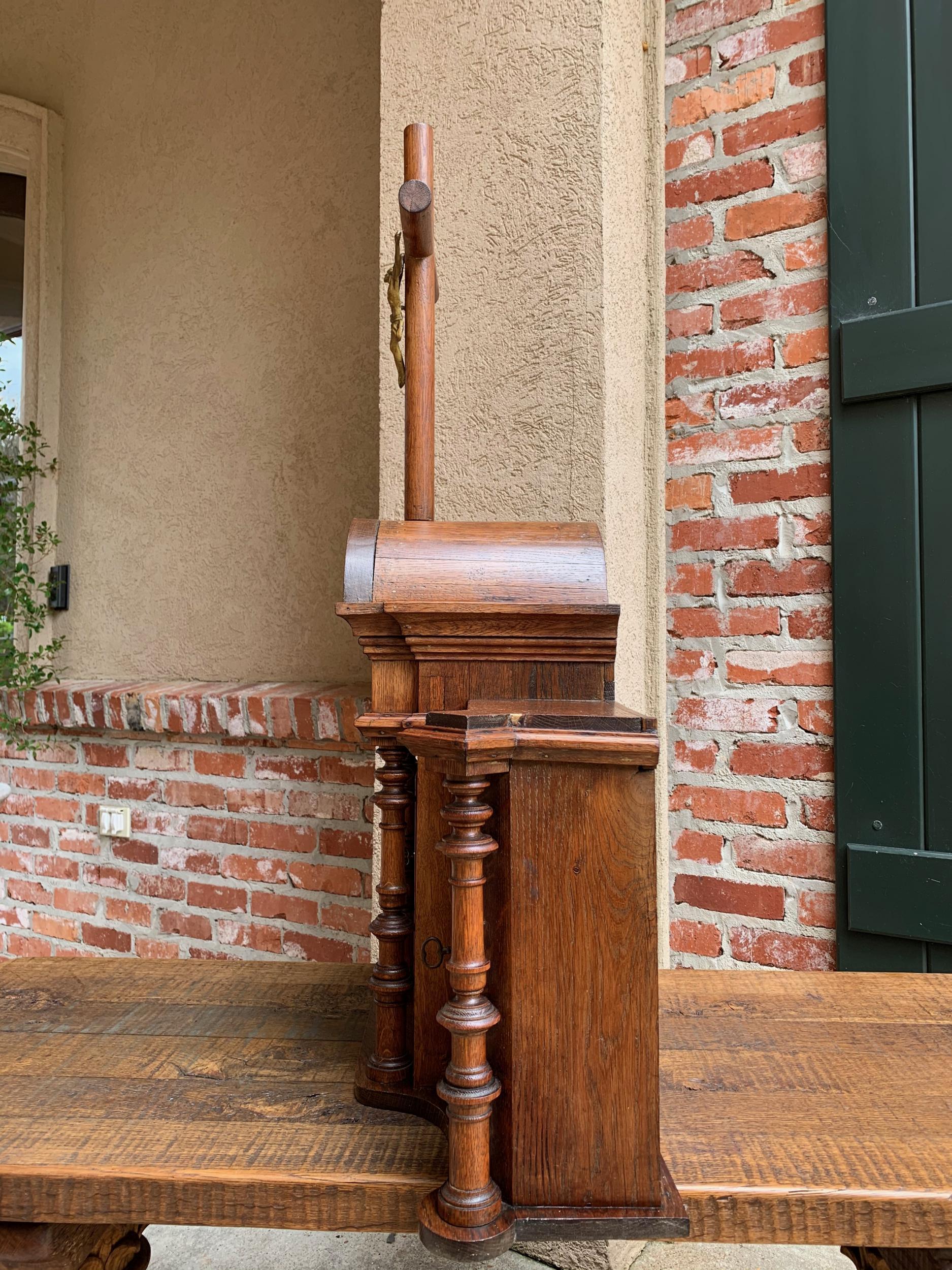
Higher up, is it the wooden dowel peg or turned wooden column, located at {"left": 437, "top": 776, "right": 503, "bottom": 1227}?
the wooden dowel peg

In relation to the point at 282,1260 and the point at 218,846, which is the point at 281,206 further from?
the point at 282,1260

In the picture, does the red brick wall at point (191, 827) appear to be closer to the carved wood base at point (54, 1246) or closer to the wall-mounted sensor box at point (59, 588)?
the wall-mounted sensor box at point (59, 588)

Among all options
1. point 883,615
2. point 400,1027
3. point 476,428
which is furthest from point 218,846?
point 883,615

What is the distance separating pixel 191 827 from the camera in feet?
7.48

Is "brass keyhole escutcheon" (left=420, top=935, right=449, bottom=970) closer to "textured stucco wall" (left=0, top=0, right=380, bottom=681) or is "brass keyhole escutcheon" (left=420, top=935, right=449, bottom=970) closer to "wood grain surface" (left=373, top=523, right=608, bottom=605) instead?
"wood grain surface" (left=373, top=523, right=608, bottom=605)

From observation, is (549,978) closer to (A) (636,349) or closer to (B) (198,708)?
(A) (636,349)

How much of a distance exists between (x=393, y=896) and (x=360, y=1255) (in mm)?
1019

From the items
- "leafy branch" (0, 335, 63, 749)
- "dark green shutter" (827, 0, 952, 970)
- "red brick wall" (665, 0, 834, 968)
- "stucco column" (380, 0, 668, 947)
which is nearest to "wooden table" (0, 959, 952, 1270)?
"dark green shutter" (827, 0, 952, 970)

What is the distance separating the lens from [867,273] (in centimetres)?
160

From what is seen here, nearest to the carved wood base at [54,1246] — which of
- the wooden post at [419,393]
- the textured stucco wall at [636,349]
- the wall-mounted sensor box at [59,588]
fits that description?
the wooden post at [419,393]

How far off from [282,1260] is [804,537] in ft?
5.22

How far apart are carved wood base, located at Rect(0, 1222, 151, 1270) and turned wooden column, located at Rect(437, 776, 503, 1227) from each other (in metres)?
0.39

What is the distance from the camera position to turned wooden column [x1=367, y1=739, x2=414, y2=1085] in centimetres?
92

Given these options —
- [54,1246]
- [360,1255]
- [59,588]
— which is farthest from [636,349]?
[59,588]
